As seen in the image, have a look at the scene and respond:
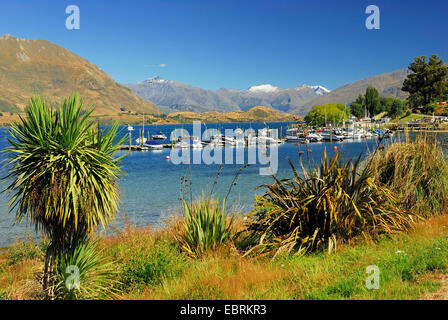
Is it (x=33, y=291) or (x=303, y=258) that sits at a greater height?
(x=303, y=258)

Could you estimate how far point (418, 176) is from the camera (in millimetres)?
9281

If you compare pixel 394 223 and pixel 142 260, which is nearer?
pixel 142 260

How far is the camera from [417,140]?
33.6ft

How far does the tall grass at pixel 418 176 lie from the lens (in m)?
9.15

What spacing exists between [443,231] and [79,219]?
7.21m

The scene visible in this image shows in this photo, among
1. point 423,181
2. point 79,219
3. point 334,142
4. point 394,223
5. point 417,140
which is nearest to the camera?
point 79,219

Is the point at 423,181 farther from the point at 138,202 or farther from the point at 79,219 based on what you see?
the point at 138,202

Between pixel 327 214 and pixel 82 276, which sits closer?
pixel 82 276

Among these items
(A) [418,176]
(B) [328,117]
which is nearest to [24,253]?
(A) [418,176]

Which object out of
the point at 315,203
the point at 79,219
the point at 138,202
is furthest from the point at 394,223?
the point at 138,202

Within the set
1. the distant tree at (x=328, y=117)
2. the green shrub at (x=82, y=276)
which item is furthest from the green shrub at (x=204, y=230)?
the distant tree at (x=328, y=117)

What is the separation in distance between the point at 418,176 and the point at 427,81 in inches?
5755

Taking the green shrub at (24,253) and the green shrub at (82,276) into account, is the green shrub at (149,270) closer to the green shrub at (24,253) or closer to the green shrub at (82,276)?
the green shrub at (82,276)

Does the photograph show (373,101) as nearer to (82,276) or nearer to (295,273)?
(295,273)
